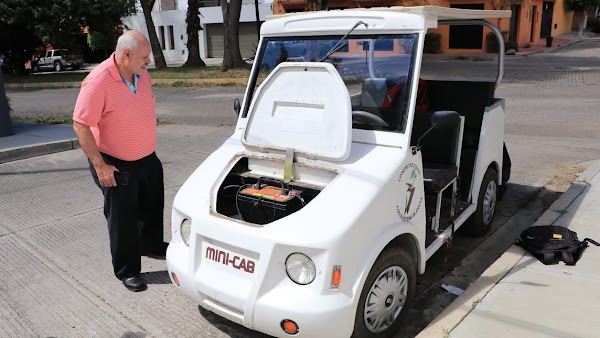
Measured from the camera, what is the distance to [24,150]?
8266 mm

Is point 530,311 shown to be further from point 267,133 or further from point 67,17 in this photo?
point 67,17

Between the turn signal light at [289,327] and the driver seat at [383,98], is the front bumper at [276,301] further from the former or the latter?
the driver seat at [383,98]

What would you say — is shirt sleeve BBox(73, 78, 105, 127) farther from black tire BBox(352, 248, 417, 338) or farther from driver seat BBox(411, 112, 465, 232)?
driver seat BBox(411, 112, 465, 232)

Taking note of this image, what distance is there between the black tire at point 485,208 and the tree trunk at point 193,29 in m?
23.2

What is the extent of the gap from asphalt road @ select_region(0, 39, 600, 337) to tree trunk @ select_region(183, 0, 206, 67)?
1551cm

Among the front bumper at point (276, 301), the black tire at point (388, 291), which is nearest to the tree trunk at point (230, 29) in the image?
the black tire at point (388, 291)

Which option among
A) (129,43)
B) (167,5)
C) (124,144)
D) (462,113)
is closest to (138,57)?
(129,43)

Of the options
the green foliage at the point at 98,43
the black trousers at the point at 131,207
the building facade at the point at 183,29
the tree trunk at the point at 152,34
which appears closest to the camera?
the black trousers at the point at 131,207

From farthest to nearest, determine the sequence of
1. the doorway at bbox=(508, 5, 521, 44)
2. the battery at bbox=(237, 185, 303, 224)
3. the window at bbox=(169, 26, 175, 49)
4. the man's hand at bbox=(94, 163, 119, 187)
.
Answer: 1. the window at bbox=(169, 26, 175, 49)
2. the doorway at bbox=(508, 5, 521, 44)
3. the man's hand at bbox=(94, 163, 119, 187)
4. the battery at bbox=(237, 185, 303, 224)

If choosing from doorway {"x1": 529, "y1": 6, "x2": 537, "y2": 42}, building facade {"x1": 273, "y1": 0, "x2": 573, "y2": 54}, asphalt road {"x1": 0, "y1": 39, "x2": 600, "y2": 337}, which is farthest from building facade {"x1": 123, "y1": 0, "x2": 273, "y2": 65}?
asphalt road {"x1": 0, "y1": 39, "x2": 600, "y2": 337}

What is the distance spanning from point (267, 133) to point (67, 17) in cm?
2729

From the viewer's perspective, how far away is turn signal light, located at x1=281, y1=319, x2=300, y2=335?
8.80 feet

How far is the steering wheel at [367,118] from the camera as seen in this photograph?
11.4 ft

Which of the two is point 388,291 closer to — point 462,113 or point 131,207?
point 131,207
